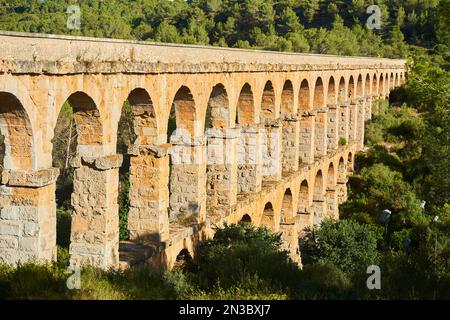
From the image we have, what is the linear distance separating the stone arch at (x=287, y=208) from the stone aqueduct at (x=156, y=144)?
0.04 metres

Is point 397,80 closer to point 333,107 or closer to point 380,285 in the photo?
point 333,107

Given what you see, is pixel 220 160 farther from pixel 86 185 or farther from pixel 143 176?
pixel 86 185

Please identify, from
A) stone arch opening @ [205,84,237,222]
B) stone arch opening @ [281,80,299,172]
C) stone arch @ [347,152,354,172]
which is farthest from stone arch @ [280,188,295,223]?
stone arch @ [347,152,354,172]

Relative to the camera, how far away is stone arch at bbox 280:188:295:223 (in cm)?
Answer: 2127

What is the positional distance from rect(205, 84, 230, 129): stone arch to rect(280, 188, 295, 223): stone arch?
512 centimetres

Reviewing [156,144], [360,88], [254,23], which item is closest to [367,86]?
[360,88]

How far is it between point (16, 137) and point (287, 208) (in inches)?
518

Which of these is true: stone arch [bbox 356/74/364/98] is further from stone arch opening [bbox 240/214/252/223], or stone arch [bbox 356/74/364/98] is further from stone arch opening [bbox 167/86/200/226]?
stone arch opening [bbox 167/86/200/226]

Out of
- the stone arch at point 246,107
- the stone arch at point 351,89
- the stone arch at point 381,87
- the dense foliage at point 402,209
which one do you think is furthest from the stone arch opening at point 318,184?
the stone arch at point 381,87

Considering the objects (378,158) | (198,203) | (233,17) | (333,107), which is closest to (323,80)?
(333,107)

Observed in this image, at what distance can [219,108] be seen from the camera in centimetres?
1683

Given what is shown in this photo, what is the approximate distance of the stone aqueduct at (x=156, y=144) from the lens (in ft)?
31.3

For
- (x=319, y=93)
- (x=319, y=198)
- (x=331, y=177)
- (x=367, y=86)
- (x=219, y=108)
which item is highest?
(x=219, y=108)

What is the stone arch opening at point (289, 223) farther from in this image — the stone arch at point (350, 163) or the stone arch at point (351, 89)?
the stone arch at point (351, 89)
